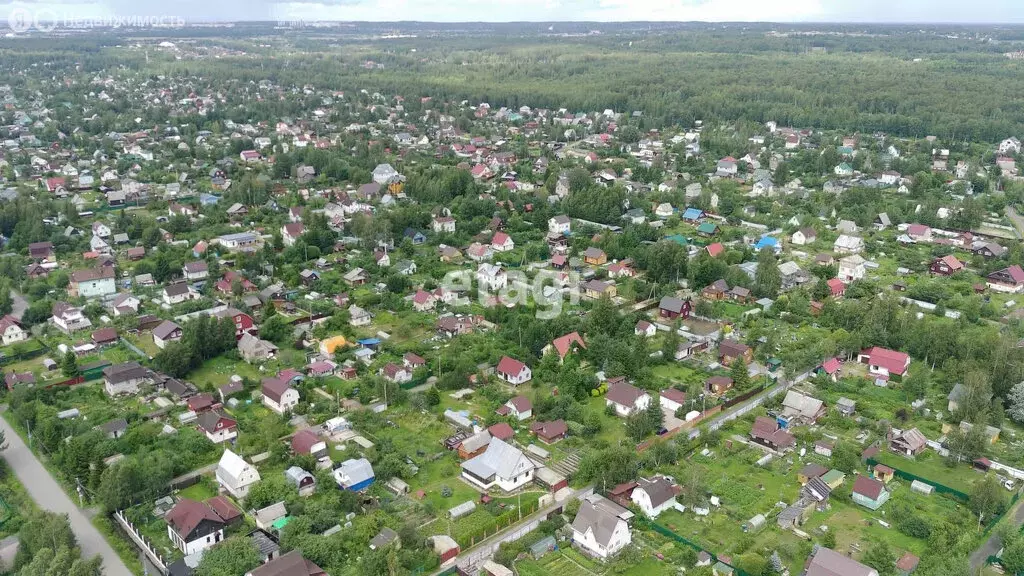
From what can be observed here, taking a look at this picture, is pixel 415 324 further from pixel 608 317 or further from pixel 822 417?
pixel 822 417

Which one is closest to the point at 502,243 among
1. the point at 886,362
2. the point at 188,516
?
the point at 886,362

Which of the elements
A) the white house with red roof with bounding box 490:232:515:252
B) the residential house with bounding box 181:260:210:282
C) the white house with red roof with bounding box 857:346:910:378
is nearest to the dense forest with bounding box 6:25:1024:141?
the white house with red roof with bounding box 490:232:515:252

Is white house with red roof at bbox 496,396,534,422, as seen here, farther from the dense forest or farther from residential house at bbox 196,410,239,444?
the dense forest

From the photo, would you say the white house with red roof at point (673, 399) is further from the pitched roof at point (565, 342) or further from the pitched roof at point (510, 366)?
the pitched roof at point (510, 366)

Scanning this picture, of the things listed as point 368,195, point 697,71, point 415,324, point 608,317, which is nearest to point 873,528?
point 608,317

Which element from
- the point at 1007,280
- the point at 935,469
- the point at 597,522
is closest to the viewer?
the point at 597,522

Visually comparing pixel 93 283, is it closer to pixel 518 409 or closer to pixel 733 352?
pixel 518 409
